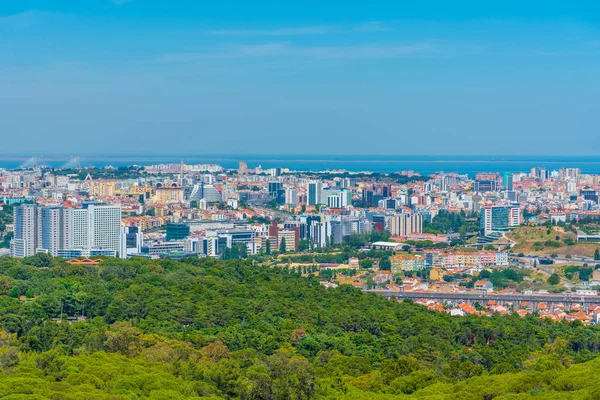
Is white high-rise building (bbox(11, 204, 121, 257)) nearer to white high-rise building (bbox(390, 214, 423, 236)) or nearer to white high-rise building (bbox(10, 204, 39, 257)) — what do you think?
white high-rise building (bbox(10, 204, 39, 257))

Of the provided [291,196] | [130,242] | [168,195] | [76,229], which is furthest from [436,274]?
[168,195]

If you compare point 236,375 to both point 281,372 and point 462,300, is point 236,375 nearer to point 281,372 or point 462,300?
point 281,372

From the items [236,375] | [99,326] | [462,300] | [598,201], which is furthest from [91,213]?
[598,201]

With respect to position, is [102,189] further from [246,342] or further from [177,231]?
[246,342]

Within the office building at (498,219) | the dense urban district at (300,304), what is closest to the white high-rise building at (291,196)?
the dense urban district at (300,304)

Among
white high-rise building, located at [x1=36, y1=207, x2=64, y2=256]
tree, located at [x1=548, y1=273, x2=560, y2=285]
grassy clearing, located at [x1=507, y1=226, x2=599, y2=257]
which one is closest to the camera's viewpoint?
tree, located at [x1=548, y1=273, x2=560, y2=285]

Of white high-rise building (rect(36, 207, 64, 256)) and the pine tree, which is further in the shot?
the pine tree

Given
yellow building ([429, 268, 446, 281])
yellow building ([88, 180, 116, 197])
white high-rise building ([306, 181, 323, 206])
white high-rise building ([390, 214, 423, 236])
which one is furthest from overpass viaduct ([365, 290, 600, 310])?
yellow building ([88, 180, 116, 197])
